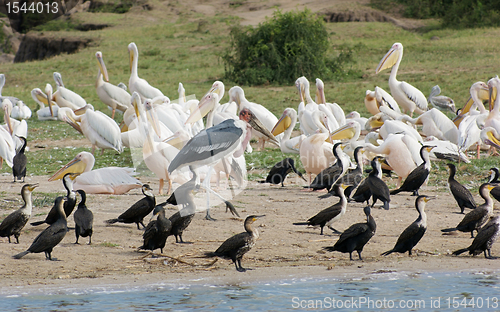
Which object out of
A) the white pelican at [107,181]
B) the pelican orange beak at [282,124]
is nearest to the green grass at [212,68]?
the pelican orange beak at [282,124]

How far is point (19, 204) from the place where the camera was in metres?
6.04

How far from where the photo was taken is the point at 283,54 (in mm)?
16688

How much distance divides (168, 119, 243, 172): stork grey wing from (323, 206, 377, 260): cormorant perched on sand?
4.66 ft

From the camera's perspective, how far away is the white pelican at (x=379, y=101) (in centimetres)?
1105

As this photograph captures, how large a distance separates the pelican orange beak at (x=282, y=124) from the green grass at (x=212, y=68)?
1.26ft

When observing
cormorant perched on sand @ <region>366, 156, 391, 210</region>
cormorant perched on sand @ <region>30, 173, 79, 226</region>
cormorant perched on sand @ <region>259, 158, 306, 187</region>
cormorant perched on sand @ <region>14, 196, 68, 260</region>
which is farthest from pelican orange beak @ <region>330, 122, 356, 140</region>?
cormorant perched on sand @ <region>14, 196, 68, 260</region>

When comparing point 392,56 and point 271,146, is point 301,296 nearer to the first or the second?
point 271,146

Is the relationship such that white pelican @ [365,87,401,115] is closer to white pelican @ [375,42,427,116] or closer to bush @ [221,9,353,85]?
white pelican @ [375,42,427,116]

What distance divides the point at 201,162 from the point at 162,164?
3.51 ft

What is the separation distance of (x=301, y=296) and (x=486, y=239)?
1657 millimetres

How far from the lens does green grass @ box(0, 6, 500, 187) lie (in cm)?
966

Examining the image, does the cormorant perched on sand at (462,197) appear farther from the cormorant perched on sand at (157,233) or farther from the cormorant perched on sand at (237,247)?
the cormorant perched on sand at (157,233)

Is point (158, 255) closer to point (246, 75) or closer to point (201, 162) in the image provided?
point (201, 162)

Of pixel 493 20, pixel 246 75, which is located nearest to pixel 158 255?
pixel 246 75
